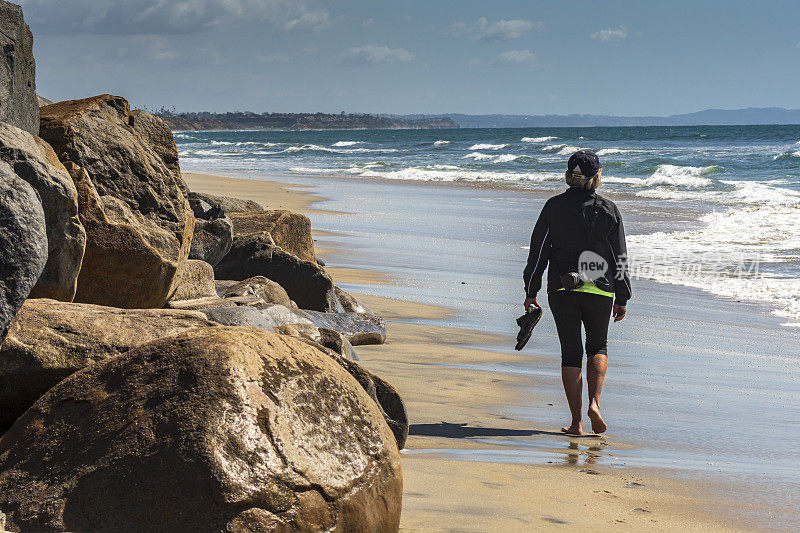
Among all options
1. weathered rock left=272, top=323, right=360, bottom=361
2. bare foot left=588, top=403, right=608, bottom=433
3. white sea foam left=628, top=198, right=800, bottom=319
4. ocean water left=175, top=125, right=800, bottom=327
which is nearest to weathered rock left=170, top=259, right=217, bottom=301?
weathered rock left=272, top=323, right=360, bottom=361

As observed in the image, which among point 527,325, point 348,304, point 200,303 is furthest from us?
point 348,304

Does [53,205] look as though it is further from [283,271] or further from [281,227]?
[281,227]

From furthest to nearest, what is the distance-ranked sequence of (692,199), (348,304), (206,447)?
(692,199) < (348,304) < (206,447)

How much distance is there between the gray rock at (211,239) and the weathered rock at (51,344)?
2890 mm

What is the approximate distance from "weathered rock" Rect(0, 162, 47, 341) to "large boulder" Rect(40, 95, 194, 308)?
151 centimetres

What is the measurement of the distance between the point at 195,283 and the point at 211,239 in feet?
3.14

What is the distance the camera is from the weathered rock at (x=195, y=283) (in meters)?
5.45

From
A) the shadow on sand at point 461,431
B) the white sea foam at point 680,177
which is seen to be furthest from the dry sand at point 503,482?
the white sea foam at point 680,177

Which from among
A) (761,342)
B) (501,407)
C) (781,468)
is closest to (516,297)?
(761,342)

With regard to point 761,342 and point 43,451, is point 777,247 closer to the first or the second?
point 761,342

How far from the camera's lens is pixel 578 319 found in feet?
15.7

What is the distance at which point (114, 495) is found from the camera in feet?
8.59

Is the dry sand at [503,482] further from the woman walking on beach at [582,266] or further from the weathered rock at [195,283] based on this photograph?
the weathered rock at [195,283]

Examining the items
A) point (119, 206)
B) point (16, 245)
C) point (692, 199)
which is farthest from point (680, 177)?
point (16, 245)
